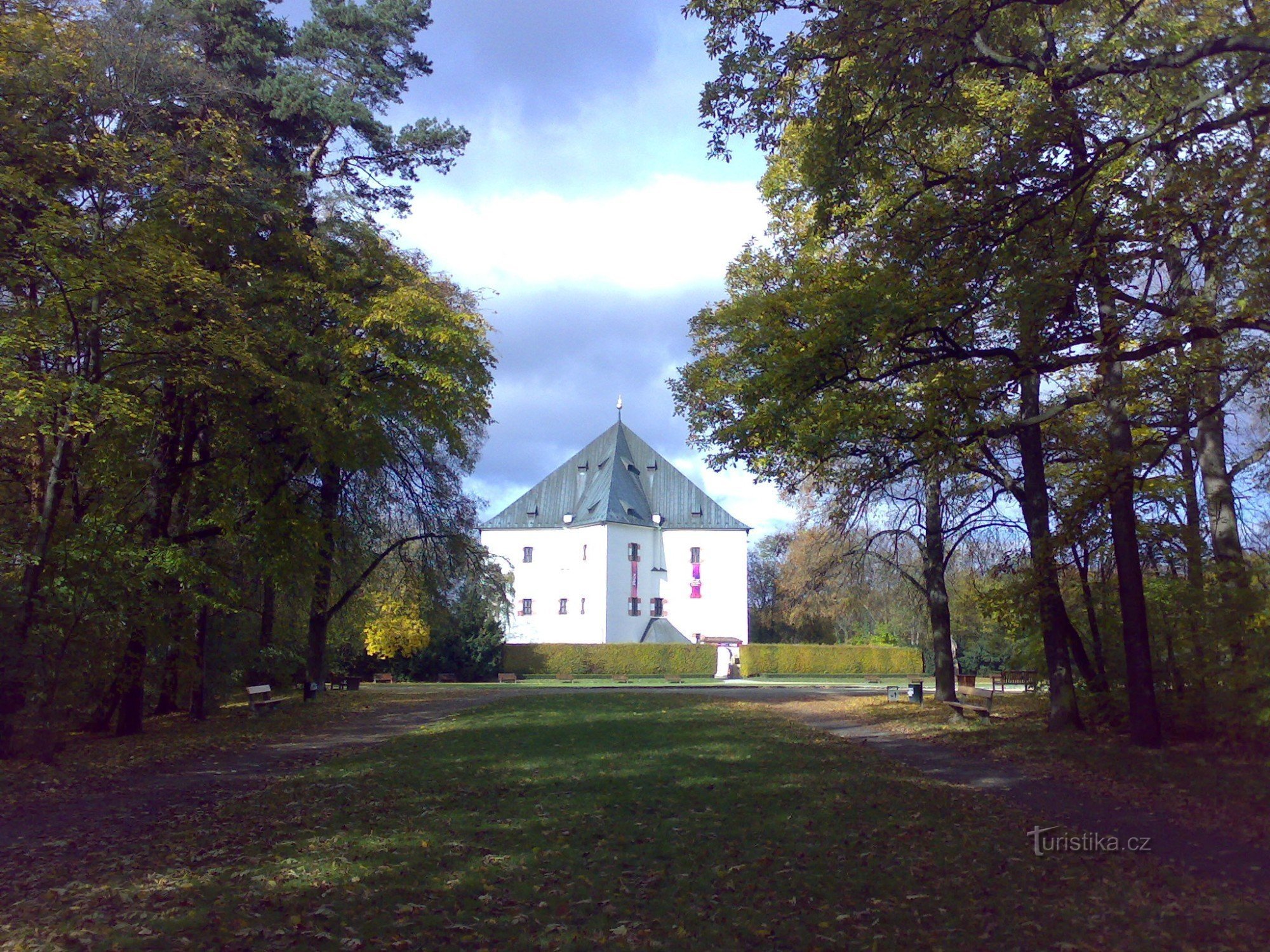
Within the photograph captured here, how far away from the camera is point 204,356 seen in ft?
51.0

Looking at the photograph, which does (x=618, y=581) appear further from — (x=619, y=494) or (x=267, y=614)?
(x=267, y=614)

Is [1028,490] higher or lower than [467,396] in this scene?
lower

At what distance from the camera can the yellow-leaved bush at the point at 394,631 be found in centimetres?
4622

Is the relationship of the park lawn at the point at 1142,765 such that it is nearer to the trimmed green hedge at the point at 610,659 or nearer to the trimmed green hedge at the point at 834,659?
the trimmed green hedge at the point at 610,659

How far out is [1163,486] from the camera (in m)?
15.9

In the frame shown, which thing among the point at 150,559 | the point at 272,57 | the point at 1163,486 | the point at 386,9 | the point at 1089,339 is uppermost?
the point at 386,9

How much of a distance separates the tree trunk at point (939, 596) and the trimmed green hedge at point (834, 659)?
3531cm

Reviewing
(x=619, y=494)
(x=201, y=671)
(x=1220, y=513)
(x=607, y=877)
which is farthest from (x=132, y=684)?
(x=619, y=494)

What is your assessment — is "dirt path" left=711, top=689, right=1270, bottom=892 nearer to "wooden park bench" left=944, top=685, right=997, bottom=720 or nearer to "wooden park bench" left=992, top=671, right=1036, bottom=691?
"wooden park bench" left=944, top=685, right=997, bottom=720

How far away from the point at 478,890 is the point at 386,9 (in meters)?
22.2

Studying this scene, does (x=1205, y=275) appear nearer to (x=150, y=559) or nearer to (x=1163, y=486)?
(x=1163, y=486)

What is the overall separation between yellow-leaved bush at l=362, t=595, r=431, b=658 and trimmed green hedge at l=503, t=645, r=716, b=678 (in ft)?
30.9

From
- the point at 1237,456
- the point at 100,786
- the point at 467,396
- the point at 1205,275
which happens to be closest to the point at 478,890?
the point at 100,786

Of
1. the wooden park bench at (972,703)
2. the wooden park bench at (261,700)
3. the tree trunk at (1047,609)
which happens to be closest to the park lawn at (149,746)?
the wooden park bench at (261,700)
